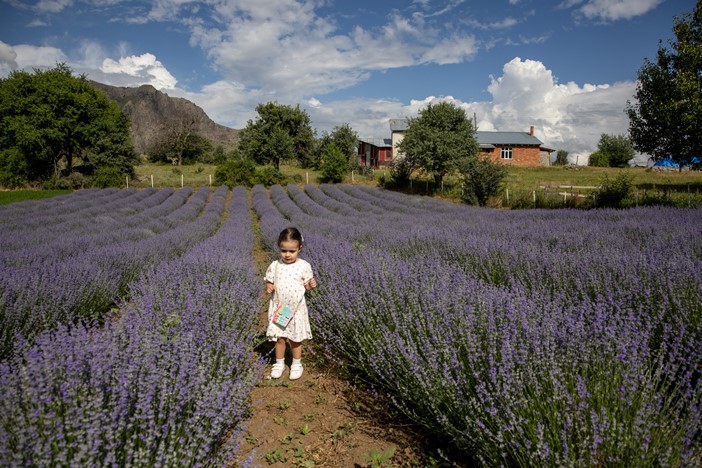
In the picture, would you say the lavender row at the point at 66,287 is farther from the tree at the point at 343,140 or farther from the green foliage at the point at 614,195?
the tree at the point at 343,140

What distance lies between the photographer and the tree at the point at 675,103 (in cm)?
1333

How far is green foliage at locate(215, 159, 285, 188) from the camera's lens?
84.8ft

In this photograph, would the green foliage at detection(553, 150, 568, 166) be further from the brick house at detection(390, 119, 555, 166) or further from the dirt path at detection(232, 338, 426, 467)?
the dirt path at detection(232, 338, 426, 467)

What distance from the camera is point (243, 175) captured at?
26.1 m

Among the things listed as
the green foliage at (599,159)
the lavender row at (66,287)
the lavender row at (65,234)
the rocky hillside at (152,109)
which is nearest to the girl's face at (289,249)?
the lavender row at (66,287)

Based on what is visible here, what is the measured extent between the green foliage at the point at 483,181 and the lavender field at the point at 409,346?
10.3 m

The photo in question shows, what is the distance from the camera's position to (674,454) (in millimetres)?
1482

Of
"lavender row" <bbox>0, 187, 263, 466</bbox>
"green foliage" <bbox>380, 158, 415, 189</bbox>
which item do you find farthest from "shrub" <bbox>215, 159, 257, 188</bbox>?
"lavender row" <bbox>0, 187, 263, 466</bbox>

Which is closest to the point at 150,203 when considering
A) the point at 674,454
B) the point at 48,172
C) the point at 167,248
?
the point at 167,248

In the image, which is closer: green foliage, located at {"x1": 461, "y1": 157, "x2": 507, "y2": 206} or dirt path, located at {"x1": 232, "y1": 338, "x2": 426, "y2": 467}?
dirt path, located at {"x1": 232, "y1": 338, "x2": 426, "y2": 467}

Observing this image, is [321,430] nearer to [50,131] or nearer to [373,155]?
[50,131]

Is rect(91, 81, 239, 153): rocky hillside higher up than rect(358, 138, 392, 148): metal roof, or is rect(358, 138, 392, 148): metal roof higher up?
rect(91, 81, 239, 153): rocky hillside

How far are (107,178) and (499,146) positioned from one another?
113 feet

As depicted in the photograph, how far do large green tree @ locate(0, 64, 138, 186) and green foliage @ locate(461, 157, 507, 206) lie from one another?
22.8 metres
